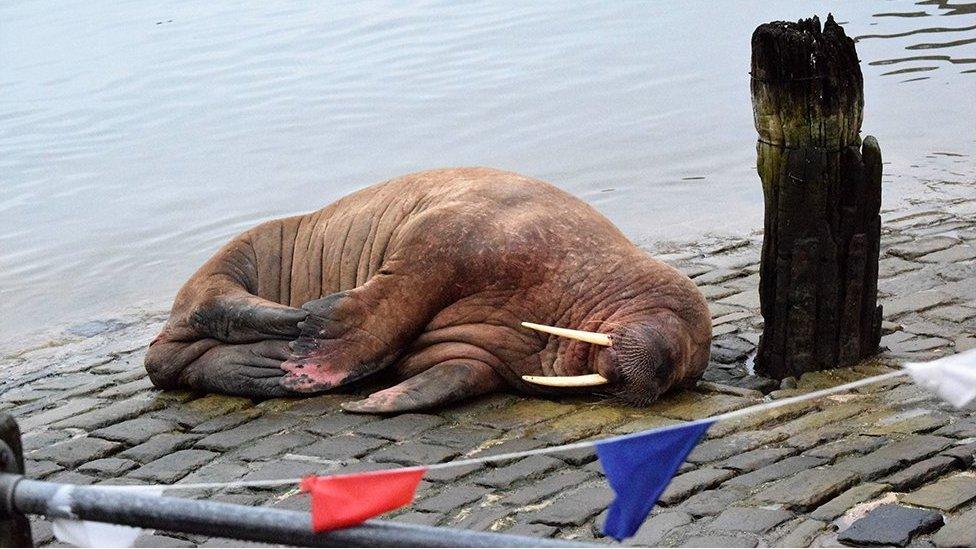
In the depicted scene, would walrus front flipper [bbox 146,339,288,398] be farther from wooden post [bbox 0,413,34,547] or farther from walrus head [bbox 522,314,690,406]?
wooden post [bbox 0,413,34,547]

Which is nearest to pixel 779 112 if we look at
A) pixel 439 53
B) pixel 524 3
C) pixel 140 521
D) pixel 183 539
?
pixel 183 539

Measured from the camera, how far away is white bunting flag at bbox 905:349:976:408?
264cm

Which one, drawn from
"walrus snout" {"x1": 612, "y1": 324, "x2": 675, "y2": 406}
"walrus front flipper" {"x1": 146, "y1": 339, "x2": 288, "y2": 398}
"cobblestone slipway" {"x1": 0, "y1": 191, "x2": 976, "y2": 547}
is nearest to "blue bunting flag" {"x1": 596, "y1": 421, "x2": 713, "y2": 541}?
"cobblestone slipway" {"x1": 0, "y1": 191, "x2": 976, "y2": 547}

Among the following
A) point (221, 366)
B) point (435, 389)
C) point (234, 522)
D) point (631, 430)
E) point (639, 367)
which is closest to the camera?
point (234, 522)

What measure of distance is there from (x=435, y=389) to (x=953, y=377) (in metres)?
3.72

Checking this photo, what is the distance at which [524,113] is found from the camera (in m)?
15.0

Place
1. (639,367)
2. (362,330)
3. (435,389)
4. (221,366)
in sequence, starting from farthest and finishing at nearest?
1. (221,366)
2. (362,330)
3. (435,389)
4. (639,367)

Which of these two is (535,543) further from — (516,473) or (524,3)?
(524,3)

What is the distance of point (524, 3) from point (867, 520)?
64.9 ft

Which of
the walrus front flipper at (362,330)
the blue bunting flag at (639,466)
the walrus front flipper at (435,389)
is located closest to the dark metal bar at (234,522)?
the blue bunting flag at (639,466)

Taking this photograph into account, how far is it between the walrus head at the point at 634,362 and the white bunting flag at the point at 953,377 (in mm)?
3310

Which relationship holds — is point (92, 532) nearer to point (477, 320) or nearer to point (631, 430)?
point (631, 430)

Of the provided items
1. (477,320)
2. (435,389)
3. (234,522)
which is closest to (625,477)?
(234,522)

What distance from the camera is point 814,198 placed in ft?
20.2
